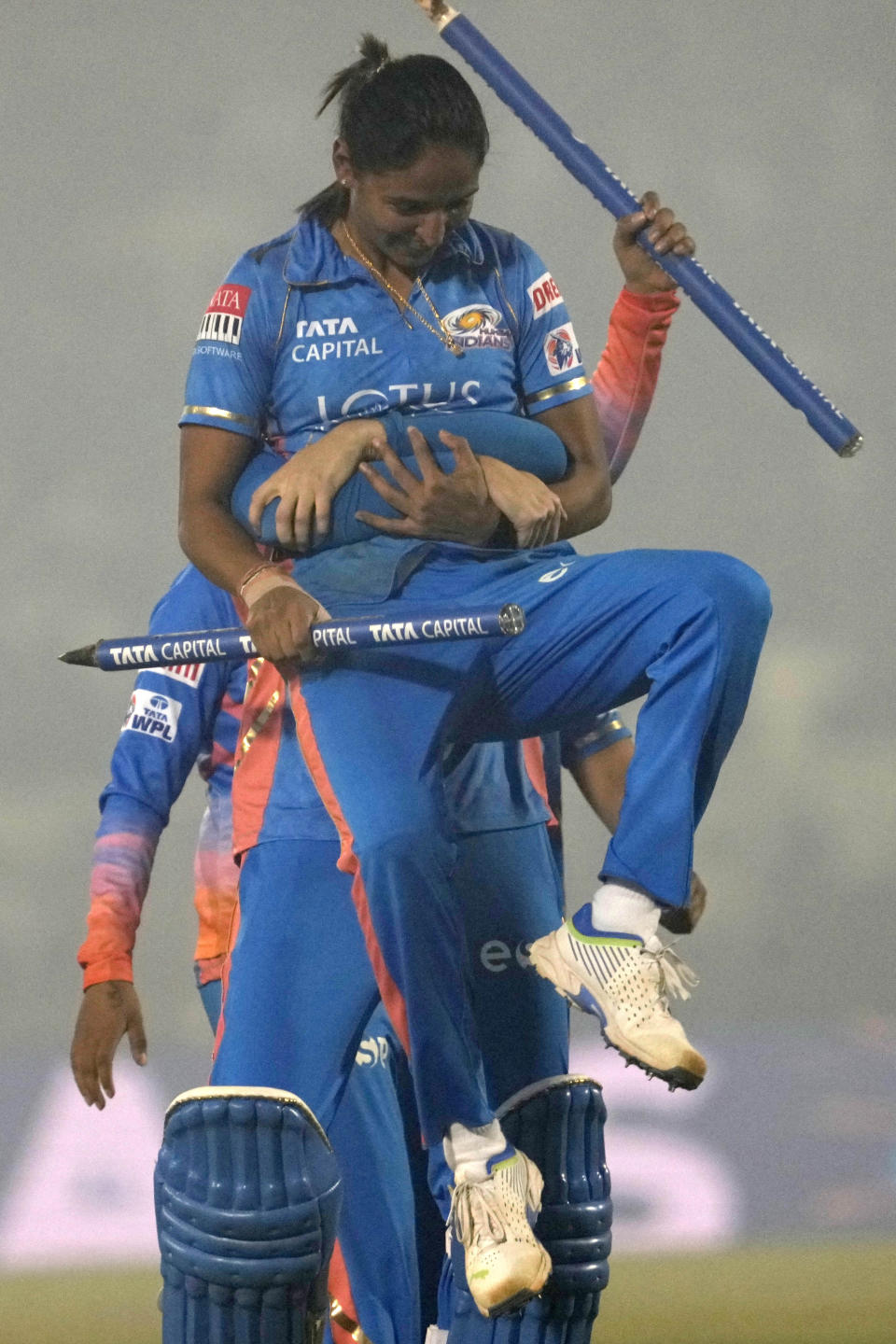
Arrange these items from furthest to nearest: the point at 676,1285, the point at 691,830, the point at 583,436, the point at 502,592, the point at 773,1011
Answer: the point at 773,1011, the point at 676,1285, the point at 583,436, the point at 502,592, the point at 691,830

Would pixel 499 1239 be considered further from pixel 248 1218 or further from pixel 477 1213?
pixel 248 1218

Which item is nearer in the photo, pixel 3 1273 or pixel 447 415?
pixel 447 415

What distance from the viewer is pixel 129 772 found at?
2.92 m

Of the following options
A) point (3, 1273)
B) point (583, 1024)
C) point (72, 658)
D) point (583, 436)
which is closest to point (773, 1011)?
point (583, 1024)

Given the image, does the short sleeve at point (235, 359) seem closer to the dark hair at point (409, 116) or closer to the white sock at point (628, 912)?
the dark hair at point (409, 116)

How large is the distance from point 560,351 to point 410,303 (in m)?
0.20

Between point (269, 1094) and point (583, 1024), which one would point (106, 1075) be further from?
point (583, 1024)

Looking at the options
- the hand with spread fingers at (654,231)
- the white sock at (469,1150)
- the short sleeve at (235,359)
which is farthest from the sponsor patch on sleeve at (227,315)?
the white sock at (469,1150)

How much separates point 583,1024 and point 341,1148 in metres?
1.70

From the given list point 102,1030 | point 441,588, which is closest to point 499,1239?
point 441,588

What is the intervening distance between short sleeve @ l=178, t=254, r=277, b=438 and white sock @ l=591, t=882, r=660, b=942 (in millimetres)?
707

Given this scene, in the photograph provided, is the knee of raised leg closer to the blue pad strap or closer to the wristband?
the blue pad strap

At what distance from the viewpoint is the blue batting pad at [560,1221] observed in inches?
94.7

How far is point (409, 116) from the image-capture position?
2.25 metres
